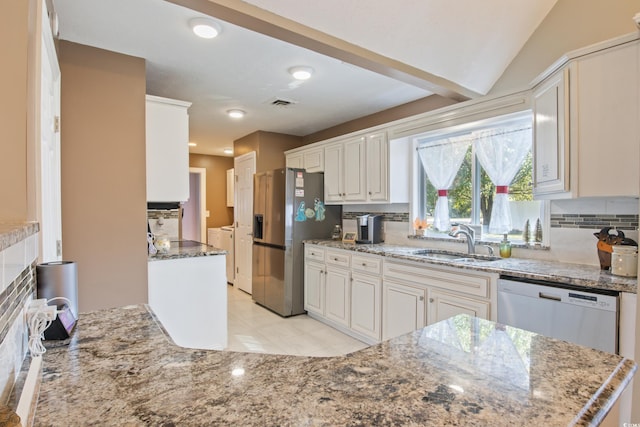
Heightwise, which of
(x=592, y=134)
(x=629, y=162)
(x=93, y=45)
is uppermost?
(x=93, y=45)

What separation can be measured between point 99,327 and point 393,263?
89.2 inches

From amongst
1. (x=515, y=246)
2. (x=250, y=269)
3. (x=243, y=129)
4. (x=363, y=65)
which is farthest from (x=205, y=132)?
(x=515, y=246)

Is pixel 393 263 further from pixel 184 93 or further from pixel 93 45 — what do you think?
pixel 93 45

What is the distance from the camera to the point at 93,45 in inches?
89.5

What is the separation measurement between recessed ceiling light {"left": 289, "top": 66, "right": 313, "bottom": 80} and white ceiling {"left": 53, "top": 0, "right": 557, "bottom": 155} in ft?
0.19

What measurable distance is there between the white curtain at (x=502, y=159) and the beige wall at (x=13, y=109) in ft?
9.98

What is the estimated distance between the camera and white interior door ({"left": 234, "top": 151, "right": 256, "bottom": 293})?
4.99 metres

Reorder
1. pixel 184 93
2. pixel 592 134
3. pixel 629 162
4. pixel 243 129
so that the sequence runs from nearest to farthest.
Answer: pixel 629 162, pixel 592 134, pixel 184 93, pixel 243 129

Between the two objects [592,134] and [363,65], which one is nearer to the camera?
[592,134]

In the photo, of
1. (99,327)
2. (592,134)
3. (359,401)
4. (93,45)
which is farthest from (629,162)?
(93,45)

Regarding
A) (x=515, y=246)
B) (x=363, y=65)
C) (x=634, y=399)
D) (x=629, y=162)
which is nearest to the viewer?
(x=634, y=399)

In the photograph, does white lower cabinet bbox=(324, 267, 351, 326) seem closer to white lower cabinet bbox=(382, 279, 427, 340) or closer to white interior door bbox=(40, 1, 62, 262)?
white lower cabinet bbox=(382, 279, 427, 340)

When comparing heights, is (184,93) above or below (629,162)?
above

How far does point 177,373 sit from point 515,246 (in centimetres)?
264
